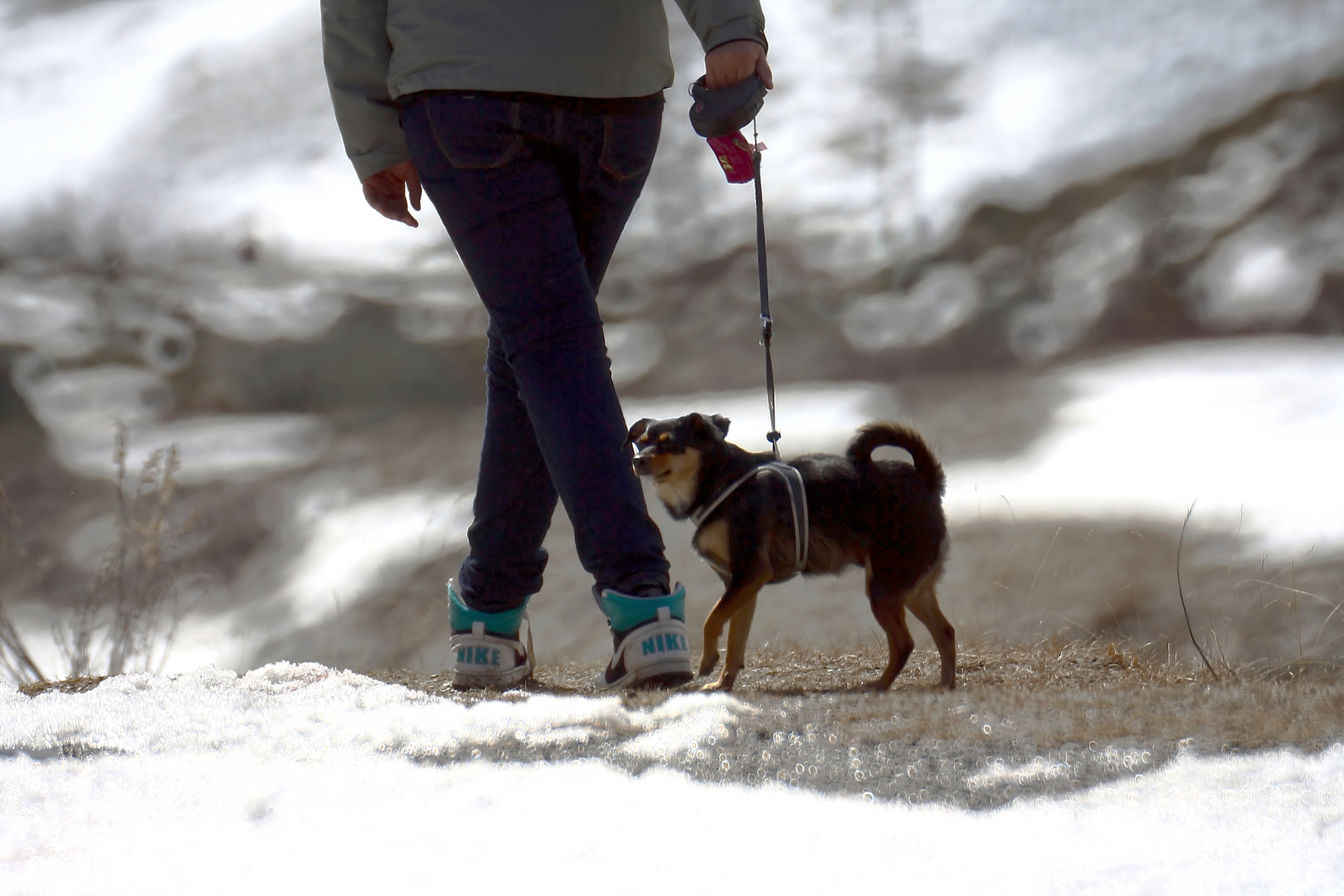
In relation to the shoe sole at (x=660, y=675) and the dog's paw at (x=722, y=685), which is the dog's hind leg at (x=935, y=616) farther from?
the shoe sole at (x=660, y=675)

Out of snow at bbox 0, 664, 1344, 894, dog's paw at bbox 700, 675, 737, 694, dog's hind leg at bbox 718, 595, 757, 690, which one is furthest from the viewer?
dog's hind leg at bbox 718, 595, 757, 690

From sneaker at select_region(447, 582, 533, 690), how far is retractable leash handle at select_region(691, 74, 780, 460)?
2.51ft

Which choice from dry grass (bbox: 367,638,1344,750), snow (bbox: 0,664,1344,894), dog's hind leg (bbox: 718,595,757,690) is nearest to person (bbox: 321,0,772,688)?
dry grass (bbox: 367,638,1344,750)

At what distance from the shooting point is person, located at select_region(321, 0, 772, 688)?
1.93 meters

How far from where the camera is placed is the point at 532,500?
2.32m

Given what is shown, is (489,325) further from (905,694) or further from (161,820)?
(161,820)

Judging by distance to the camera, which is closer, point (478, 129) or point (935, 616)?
point (478, 129)

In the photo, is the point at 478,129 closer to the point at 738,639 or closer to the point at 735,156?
the point at 735,156

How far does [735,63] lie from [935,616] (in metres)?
1.57

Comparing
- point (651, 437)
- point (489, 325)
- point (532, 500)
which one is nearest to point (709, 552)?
point (651, 437)

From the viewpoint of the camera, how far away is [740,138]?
222cm

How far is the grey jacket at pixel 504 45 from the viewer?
192 cm

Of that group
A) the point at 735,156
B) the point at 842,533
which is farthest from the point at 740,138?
the point at 842,533

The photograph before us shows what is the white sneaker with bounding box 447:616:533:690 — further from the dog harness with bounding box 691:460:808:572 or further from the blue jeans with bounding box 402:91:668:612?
the dog harness with bounding box 691:460:808:572
